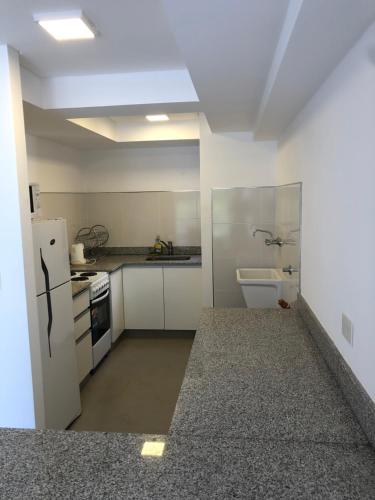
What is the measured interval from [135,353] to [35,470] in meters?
3.17

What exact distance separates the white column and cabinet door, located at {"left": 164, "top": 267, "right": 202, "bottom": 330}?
2174 mm

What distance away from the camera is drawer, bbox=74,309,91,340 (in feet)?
10.3

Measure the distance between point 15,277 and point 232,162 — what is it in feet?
7.78

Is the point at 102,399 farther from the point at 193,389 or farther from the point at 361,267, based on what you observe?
the point at 361,267

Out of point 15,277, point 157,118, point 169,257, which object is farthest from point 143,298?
point 15,277

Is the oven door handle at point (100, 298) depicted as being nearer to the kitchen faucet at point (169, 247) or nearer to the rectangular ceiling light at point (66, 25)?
the kitchen faucet at point (169, 247)

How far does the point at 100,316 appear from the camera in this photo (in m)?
3.74

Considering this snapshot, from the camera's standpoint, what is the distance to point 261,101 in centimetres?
242

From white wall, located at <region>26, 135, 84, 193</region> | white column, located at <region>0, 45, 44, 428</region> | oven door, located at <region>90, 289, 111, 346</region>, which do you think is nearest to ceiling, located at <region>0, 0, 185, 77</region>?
white column, located at <region>0, 45, 44, 428</region>

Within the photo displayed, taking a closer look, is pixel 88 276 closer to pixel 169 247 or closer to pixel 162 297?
pixel 162 297

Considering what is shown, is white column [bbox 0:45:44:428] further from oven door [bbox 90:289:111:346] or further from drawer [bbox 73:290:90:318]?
oven door [bbox 90:289:111:346]

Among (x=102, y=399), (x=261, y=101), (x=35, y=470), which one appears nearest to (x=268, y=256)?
(x=261, y=101)

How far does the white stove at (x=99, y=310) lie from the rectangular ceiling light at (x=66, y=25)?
2021 mm

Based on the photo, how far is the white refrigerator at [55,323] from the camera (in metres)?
2.39
